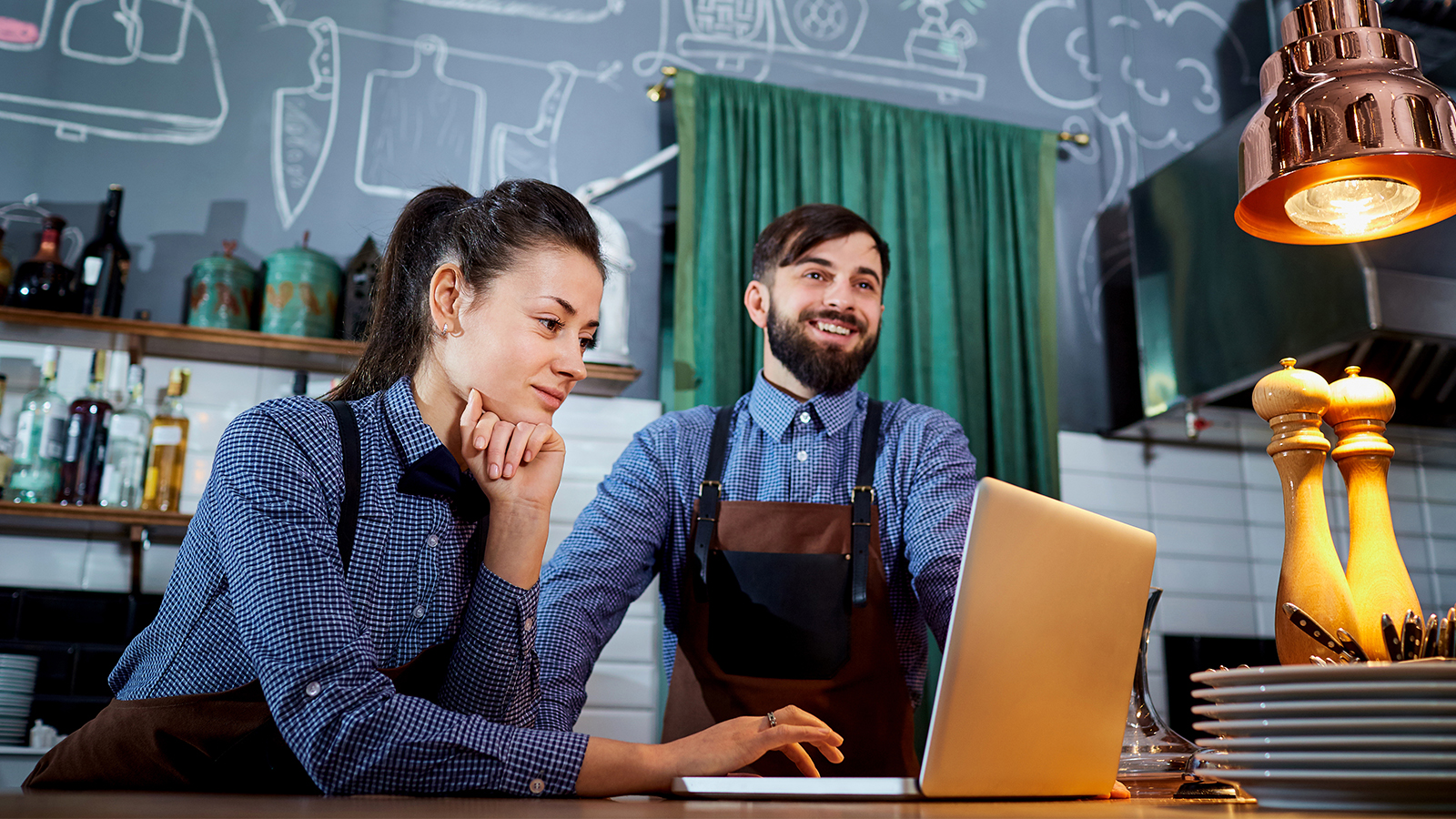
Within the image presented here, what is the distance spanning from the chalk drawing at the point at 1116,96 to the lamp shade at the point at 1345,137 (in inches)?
72.7

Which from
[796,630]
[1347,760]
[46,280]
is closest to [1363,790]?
[1347,760]

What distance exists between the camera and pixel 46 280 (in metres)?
2.21

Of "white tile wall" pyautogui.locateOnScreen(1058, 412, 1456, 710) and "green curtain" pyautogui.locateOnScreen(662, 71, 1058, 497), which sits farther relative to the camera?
"white tile wall" pyautogui.locateOnScreen(1058, 412, 1456, 710)

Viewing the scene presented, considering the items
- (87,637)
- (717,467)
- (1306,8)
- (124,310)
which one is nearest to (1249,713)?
(1306,8)

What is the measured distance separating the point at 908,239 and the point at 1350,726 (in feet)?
7.22

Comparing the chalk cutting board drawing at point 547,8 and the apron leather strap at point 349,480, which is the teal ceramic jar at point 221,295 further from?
the apron leather strap at point 349,480

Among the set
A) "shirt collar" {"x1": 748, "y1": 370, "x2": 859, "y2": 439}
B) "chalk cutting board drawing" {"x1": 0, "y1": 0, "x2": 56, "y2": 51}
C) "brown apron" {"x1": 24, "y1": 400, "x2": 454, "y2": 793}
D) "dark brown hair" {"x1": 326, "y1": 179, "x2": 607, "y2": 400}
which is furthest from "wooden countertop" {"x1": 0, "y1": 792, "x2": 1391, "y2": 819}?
"chalk cutting board drawing" {"x1": 0, "y1": 0, "x2": 56, "y2": 51}

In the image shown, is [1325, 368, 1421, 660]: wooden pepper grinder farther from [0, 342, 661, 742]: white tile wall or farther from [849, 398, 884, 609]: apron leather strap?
[0, 342, 661, 742]: white tile wall

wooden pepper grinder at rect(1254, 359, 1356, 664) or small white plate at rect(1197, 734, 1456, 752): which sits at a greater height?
wooden pepper grinder at rect(1254, 359, 1356, 664)

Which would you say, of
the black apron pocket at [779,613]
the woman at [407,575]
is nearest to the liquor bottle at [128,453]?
the woman at [407,575]

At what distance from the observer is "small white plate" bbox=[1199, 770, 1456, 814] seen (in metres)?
0.66

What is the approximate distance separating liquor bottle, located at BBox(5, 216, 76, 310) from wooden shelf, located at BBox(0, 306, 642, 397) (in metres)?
0.03

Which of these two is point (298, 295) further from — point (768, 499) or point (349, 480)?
point (349, 480)

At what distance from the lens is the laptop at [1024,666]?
0.79 metres
